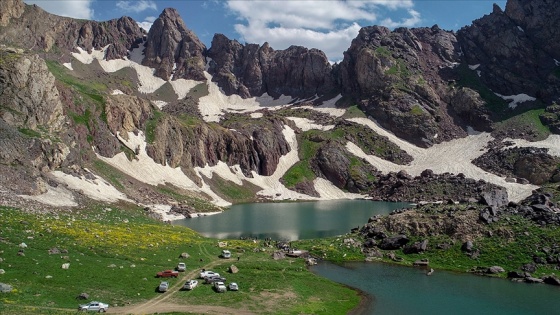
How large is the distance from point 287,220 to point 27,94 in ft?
246

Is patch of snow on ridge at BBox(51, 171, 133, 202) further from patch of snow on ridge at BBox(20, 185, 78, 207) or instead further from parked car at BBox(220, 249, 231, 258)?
parked car at BBox(220, 249, 231, 258)

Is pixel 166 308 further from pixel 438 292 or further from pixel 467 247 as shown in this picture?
pixel 467 247

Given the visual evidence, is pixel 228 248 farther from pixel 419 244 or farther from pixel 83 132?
pixel 83 132

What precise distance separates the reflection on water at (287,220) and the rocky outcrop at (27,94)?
45.5 metres

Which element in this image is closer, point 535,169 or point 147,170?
point 147,170

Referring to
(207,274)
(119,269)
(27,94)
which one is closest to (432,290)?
(207,274)

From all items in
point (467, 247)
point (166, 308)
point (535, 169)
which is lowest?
point (166, 308)

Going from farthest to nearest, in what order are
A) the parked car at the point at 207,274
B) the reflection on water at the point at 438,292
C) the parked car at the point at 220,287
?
1. the parked car at the point at 207,274
2. the reflection on water at the point at 438,292
3. the parked car at the point at 220,287

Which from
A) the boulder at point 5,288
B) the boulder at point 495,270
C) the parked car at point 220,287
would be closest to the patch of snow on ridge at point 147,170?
the parked car at point 220,287

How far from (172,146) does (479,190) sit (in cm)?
12033

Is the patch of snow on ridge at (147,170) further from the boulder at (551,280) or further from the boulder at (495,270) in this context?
the boulder at (551,280)

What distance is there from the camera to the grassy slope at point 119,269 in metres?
43.9

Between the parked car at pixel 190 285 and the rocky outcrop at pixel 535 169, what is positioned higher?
the rocky outcrop at pixel 535 169

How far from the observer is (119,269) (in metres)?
53.7
